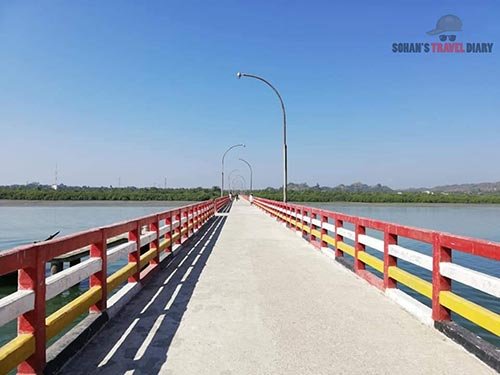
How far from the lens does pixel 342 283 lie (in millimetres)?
7895

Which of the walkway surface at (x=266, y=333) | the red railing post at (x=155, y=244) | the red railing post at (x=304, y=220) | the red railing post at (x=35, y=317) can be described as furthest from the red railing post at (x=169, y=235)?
the red railing post at (x=35, y=317)

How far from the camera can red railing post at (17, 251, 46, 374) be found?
3648mm

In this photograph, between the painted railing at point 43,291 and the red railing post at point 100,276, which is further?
the red railing post at point 100,276

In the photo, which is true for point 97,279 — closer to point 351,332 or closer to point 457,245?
point 351,332

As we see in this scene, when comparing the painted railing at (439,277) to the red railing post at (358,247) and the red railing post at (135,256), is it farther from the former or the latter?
the red railing post at (135,256)

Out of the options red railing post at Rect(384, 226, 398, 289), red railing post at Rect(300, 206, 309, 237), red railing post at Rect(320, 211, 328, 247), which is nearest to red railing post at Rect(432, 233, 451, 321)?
red railing post at Rect(384, 226, 398, 289)

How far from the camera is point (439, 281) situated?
5.17 metres

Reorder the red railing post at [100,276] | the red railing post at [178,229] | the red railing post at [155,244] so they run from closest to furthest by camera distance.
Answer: the red railing post at [100,276] < the red railing post at [155,244] < the red railing post at [178,229]

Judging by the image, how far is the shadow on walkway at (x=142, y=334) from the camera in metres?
4.12

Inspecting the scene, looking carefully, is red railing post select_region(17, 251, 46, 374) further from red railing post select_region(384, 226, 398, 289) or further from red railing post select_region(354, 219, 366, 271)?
red railing post select_region(354, 219, 366, 271)

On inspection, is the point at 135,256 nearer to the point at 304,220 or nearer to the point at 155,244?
the point at 155,244

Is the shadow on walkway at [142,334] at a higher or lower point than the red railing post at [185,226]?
lower

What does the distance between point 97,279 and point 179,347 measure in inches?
62.0

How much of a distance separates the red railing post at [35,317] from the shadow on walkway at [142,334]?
371 millimetres
